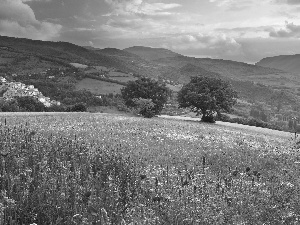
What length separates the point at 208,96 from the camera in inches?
2648

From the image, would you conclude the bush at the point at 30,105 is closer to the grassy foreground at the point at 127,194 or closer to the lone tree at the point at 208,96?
the lone tree at the point at 208,96

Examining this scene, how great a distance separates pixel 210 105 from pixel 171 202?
6212 cm

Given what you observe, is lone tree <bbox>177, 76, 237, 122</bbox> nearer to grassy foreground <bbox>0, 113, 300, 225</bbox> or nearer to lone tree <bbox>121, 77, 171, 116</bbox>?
lone tree <bbox>121, 77, 171, 116</bbox>

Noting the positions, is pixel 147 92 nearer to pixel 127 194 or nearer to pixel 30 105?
pixel 30 105

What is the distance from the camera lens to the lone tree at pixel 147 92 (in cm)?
7431

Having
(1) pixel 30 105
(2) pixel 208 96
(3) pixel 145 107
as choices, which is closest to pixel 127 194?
(3) pixel 145 107

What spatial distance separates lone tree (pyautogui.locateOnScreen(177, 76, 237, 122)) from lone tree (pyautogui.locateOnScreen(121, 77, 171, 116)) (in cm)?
429

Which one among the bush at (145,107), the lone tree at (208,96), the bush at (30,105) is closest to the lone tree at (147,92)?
the lone tree at (208,96)

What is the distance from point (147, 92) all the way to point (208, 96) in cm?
1448

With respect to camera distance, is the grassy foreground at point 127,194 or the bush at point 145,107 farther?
the bush at point 145,107

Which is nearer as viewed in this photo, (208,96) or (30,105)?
(208,96)

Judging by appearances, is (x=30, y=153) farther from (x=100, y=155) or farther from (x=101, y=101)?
(x=101, y=101)

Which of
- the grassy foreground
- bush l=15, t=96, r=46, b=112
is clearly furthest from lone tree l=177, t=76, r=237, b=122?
the grassy foreground

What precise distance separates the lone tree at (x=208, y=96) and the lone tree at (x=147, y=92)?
169 inches
